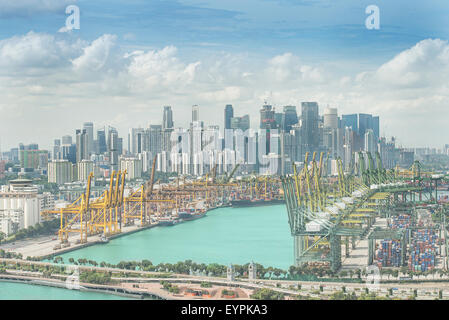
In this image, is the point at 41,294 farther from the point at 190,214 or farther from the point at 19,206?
the point at 190,214

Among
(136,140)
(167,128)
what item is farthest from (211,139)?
(136,140)

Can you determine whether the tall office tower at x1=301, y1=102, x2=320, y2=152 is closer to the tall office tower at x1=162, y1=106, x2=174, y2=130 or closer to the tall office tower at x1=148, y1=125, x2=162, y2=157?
the tall office tower at x1=162, y1=106, x2=174, y2=130

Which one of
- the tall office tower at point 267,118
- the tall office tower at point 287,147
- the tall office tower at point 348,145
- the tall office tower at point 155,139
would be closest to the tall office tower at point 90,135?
the tall office tower at point 155,139

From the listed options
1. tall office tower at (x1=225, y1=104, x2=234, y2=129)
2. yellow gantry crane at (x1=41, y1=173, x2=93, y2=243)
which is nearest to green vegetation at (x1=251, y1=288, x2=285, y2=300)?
tall office tower at (x1=225, y1=104, x2=234, y2=129)

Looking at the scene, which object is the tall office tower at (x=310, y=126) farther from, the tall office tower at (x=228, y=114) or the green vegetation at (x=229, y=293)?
the green vegetation at (x=229, y=293)
